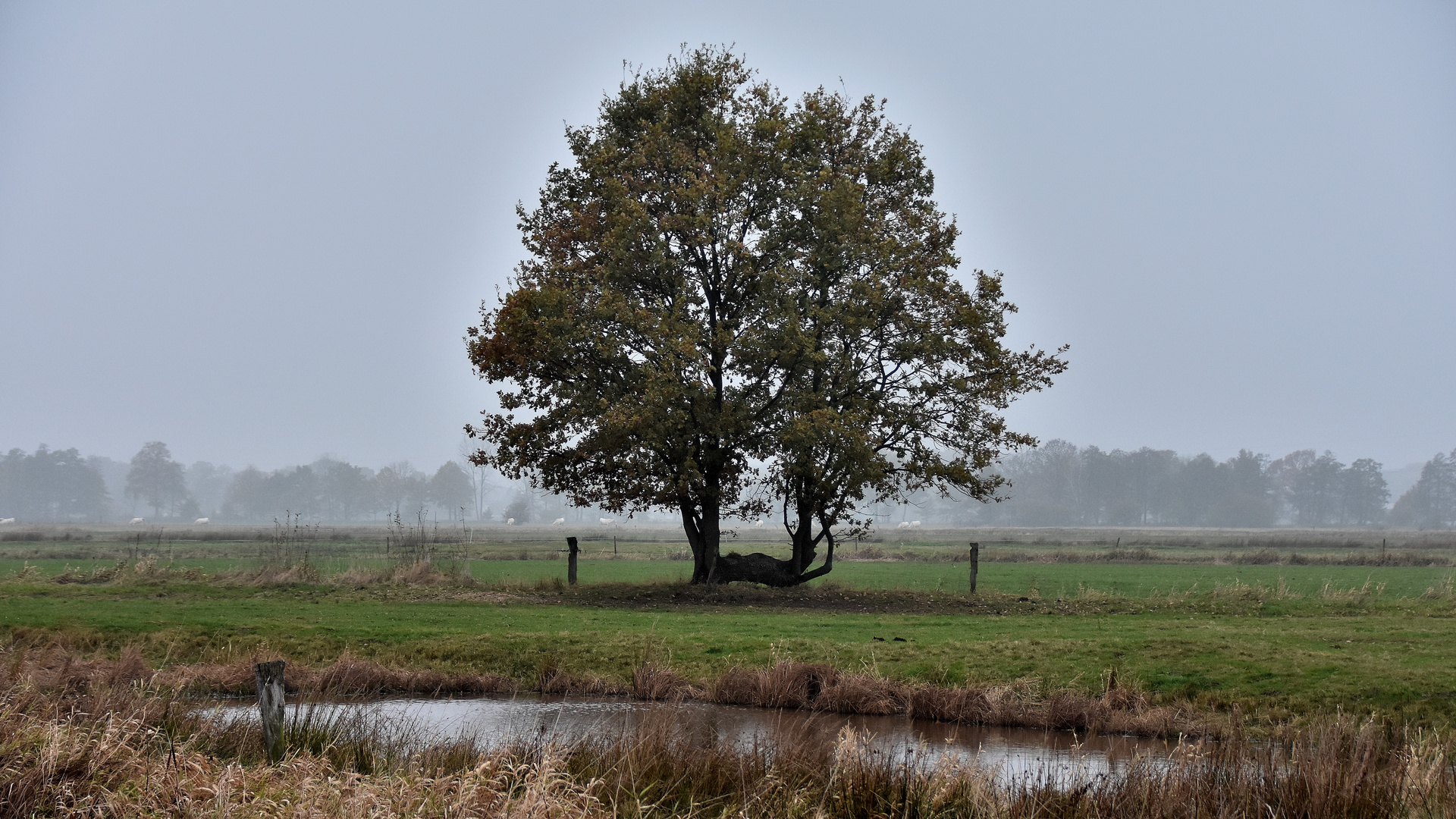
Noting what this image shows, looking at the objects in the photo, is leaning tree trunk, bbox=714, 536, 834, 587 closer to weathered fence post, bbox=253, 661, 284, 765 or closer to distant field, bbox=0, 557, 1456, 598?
distant field, bbox=0, 557, 1456, 598

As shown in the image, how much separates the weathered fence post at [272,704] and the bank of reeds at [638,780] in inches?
11.9

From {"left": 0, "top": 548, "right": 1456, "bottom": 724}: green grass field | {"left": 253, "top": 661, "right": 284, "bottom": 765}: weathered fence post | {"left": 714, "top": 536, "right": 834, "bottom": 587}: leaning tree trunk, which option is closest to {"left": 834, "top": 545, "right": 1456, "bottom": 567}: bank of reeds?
{"left": 714, "top": 536, "right": 834, "bottom": 587}: leaning tree trunk

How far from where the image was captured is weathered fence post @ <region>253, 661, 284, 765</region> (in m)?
10.5

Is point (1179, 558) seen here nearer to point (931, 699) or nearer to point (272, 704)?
point (931, 699)

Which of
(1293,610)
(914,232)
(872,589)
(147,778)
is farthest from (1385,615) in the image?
(147,778)

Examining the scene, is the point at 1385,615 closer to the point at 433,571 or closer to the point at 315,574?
the point at 433,571

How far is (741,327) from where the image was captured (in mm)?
32844

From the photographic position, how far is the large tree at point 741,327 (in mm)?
30703

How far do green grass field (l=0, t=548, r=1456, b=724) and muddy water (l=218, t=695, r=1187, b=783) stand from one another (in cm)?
183

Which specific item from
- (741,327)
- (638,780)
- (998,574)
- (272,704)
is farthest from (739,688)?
(998,574)

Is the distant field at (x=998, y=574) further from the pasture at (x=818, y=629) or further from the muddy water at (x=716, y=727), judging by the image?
the muddy water at (x=716, y=727)

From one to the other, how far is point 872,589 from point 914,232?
12551 millimetres

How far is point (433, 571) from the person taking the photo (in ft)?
119

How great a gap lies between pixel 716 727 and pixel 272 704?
5.71 metres
